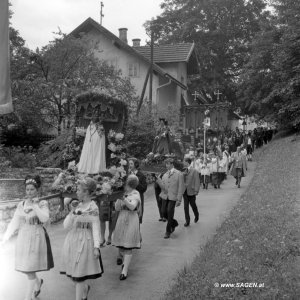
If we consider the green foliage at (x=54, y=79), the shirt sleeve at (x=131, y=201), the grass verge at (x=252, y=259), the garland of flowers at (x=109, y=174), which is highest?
the green foliage at (x=54, y=79)

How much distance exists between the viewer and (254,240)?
27.4ft

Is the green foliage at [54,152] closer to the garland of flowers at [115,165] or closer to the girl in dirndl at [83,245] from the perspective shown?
the garland of flowers at [115,165]

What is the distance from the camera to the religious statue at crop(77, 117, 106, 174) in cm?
1058

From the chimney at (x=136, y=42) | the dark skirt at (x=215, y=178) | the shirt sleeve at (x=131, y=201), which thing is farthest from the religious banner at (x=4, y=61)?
the chimney at (x=136, y=42)

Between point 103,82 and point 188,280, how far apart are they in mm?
20368

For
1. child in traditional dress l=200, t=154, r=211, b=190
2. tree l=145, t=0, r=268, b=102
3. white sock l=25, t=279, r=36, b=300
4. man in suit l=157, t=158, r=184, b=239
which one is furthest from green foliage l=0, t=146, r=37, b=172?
tree l=145, t=0, r=268, b=102

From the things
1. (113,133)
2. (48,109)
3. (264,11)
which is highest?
(264,11)

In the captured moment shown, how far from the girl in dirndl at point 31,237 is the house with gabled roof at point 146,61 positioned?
24717 mm

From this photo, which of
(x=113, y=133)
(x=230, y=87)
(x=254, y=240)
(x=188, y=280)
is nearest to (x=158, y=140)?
(x=113, y=133)

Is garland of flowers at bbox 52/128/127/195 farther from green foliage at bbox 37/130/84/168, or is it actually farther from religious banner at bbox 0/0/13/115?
green foliage at bbox 37/130/84/168

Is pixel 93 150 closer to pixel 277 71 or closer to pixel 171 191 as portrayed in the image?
pixel 171 191

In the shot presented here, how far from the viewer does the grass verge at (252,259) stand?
19.9ft

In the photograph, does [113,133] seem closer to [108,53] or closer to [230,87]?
[108,53]

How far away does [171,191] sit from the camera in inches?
433
